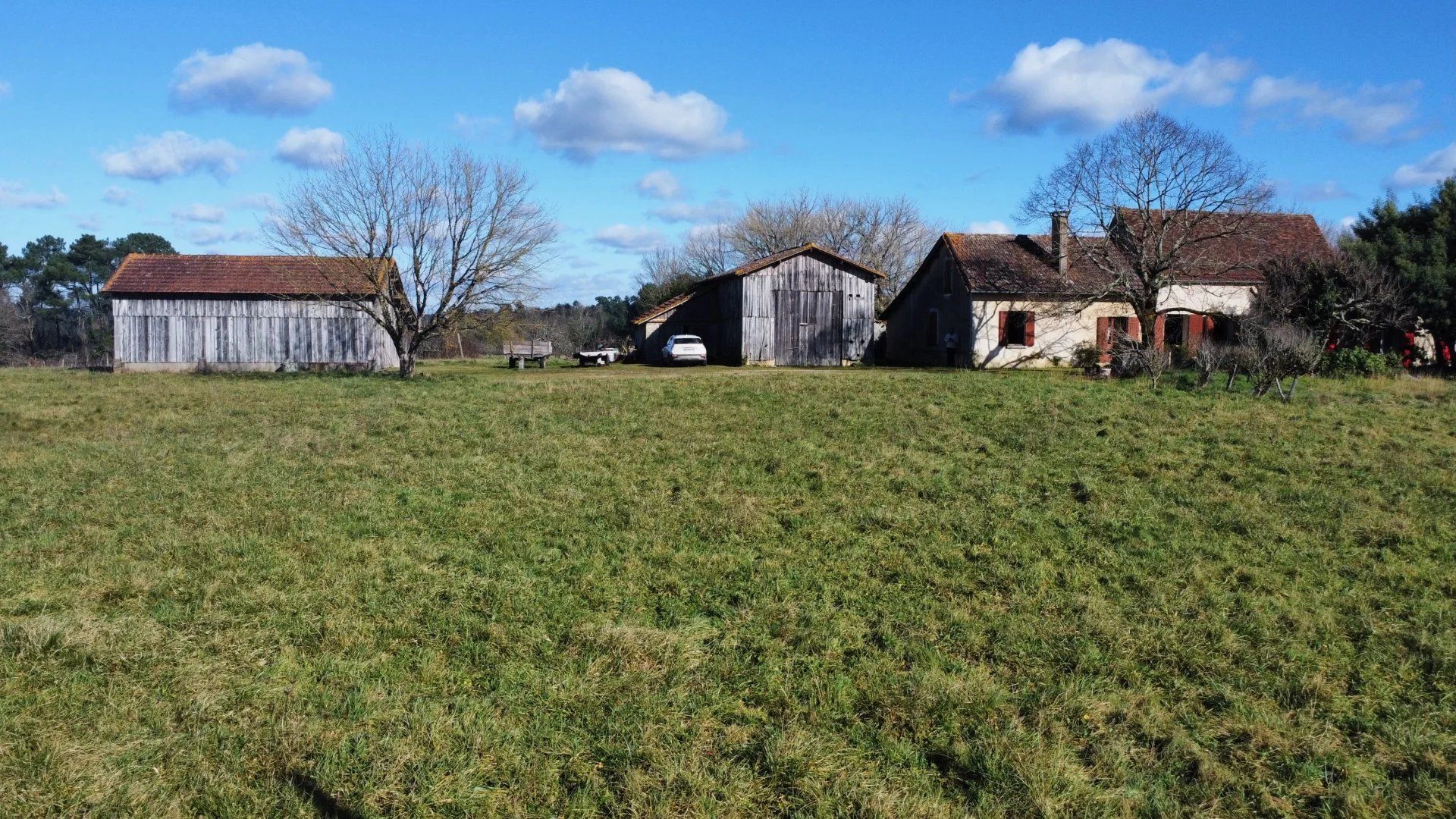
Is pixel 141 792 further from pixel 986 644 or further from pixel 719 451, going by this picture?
pixel 719 451

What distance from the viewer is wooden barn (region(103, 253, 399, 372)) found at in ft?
110

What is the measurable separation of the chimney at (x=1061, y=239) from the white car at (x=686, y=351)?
43.6 ft

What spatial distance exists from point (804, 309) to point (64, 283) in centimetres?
6434

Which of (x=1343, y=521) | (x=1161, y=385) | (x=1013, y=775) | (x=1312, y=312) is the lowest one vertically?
(x=1013, y=775)

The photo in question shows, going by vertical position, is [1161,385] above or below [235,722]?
above

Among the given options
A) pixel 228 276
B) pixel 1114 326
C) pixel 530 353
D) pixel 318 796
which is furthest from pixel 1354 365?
pixel 228 276

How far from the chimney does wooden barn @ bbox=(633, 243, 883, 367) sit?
21.4 feet

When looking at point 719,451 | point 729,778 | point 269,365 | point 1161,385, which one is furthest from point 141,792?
point 269,365

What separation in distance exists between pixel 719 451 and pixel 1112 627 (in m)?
6.30

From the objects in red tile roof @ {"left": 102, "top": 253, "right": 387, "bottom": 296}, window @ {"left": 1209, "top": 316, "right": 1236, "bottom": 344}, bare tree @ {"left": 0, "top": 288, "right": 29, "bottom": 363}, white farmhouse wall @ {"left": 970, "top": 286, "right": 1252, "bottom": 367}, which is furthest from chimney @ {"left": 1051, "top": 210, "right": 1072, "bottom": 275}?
bare tree @ {"left": 0, "top": 288, "right": 29, "bottom": 363}

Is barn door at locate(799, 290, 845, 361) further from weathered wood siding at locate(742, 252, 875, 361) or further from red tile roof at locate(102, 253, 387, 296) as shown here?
red tile roof at locate(102, 253, 387, 296)

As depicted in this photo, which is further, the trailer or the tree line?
the tree line

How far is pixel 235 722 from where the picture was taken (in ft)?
17.5

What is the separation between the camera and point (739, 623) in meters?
7.07
